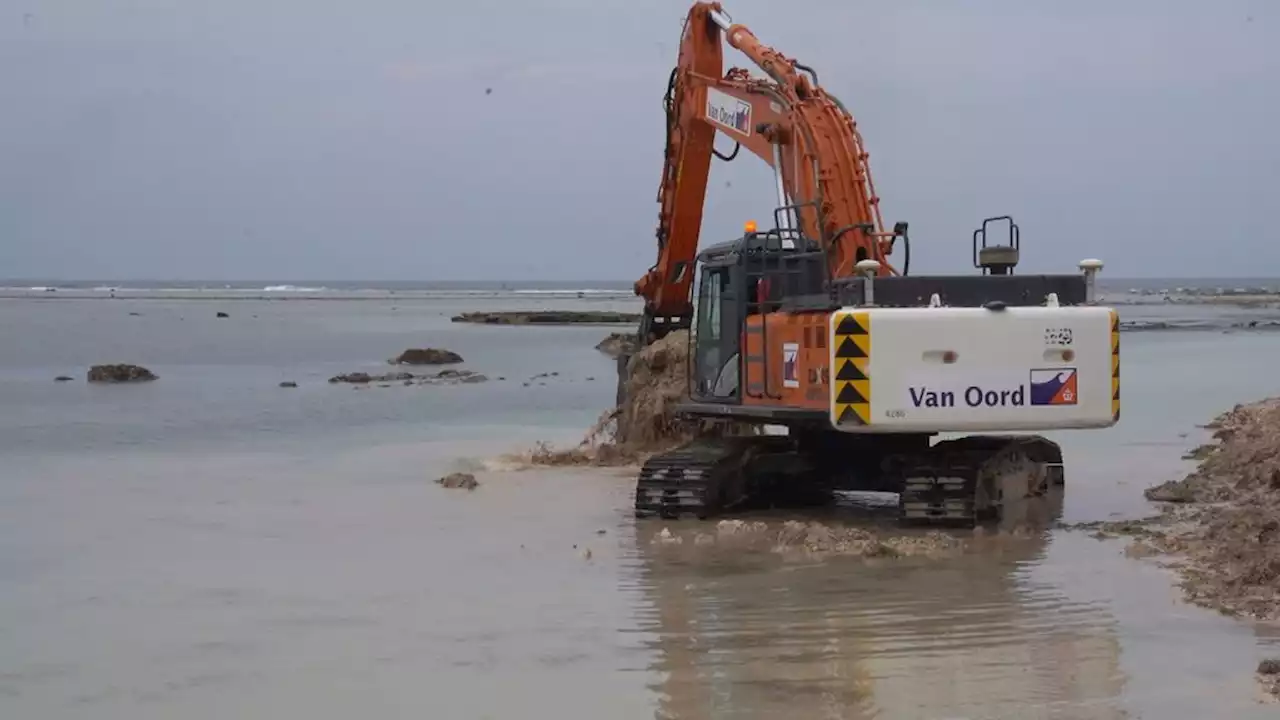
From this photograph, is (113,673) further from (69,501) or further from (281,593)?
(69,501)

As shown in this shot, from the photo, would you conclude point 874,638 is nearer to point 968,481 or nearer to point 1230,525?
point 968,481

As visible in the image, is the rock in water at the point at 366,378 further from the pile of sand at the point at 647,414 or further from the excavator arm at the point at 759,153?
the excavator arm at the point at 759,153

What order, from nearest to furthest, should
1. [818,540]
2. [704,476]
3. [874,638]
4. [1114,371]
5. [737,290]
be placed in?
[874,638] → [818,540] → [1114,371] → [704,476] → [737,290]

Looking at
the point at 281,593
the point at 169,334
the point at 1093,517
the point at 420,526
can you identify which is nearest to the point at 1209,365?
the point at 1093,517

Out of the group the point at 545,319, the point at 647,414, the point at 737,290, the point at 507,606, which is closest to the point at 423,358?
the point at 647,414

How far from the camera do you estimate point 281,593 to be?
33.6ft

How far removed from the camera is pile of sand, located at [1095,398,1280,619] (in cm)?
957

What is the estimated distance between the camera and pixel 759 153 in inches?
584

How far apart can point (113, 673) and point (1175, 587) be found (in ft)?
20.2

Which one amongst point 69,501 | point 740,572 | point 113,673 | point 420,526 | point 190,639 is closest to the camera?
point 113,673

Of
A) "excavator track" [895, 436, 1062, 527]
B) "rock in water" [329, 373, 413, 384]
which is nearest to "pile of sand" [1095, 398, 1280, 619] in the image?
"excavator track" [895, 436, 1062, 527]

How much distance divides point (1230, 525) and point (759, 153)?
17.7 ft

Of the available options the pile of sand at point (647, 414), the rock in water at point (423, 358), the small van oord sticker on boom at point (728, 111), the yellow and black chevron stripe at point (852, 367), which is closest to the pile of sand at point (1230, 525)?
the yellow and black chevron stripe at point (852, 367)

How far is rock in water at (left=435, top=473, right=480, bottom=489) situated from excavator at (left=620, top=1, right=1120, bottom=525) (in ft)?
8.16
